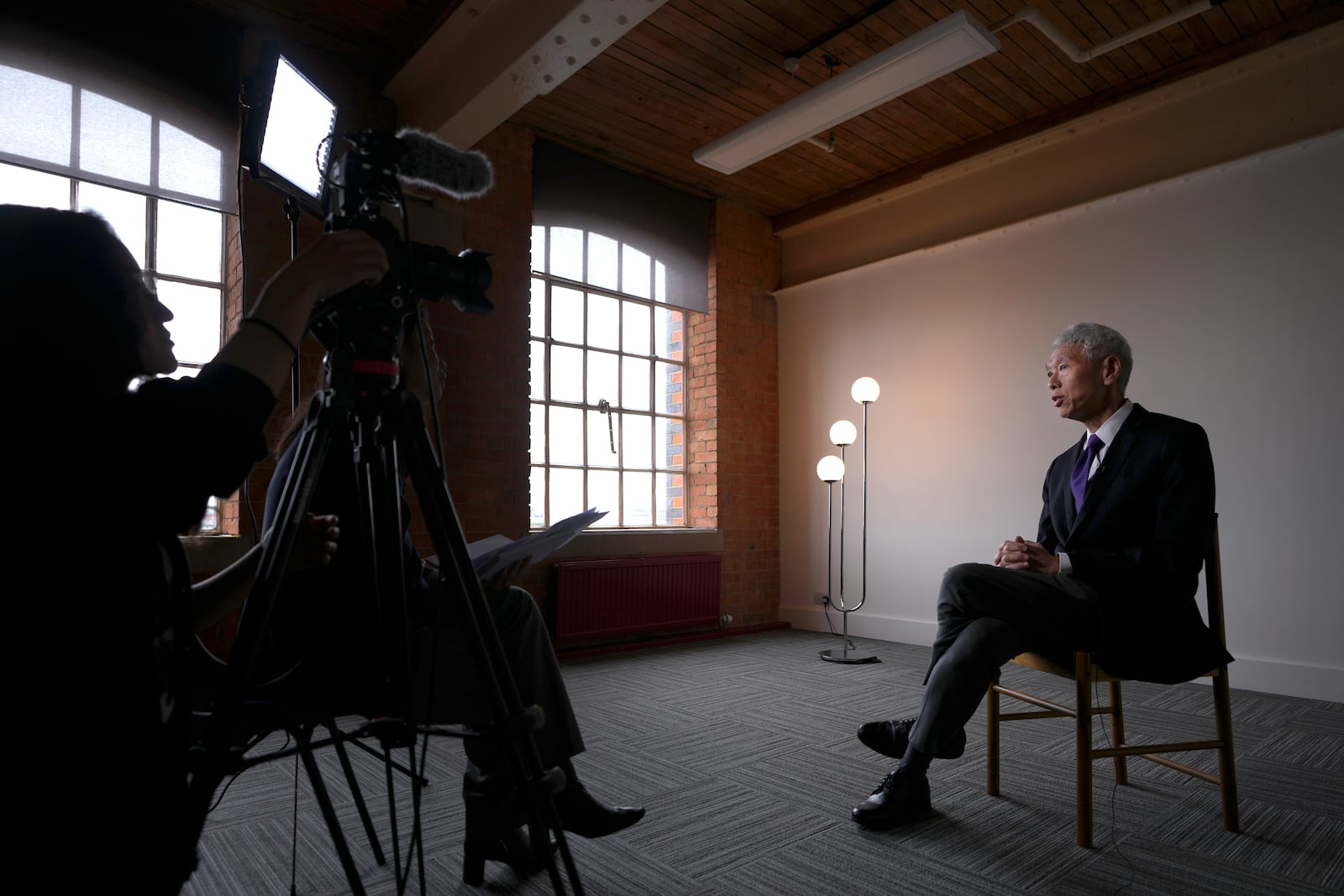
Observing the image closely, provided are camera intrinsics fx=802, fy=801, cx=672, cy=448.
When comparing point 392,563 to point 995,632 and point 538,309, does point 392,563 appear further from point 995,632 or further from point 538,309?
point 538,309

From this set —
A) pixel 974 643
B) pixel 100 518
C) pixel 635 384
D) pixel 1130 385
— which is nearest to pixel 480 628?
pixel 100 518

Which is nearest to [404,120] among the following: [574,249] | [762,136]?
[574,249]

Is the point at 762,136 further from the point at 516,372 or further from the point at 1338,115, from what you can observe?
the point at 1338,115

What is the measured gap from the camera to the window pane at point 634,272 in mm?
5312

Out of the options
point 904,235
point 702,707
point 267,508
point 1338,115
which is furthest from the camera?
point 904,235

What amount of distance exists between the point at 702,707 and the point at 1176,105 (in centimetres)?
400

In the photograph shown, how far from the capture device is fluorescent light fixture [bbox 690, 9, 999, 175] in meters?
3.45

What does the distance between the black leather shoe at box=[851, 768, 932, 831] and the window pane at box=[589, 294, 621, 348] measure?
3632 millimetres

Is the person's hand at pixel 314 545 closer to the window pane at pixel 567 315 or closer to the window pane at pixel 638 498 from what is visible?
the window pane at pixel 567 315

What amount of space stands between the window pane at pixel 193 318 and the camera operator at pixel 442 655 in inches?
89.6

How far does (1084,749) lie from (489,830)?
1443mm

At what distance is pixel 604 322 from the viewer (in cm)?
532

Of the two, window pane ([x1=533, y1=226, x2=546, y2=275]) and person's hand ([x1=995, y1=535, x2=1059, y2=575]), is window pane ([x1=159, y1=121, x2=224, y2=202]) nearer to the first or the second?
window pane ([x1=533, y1=226, x2=546, y2=275])

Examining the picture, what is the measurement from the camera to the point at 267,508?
5.07ft
